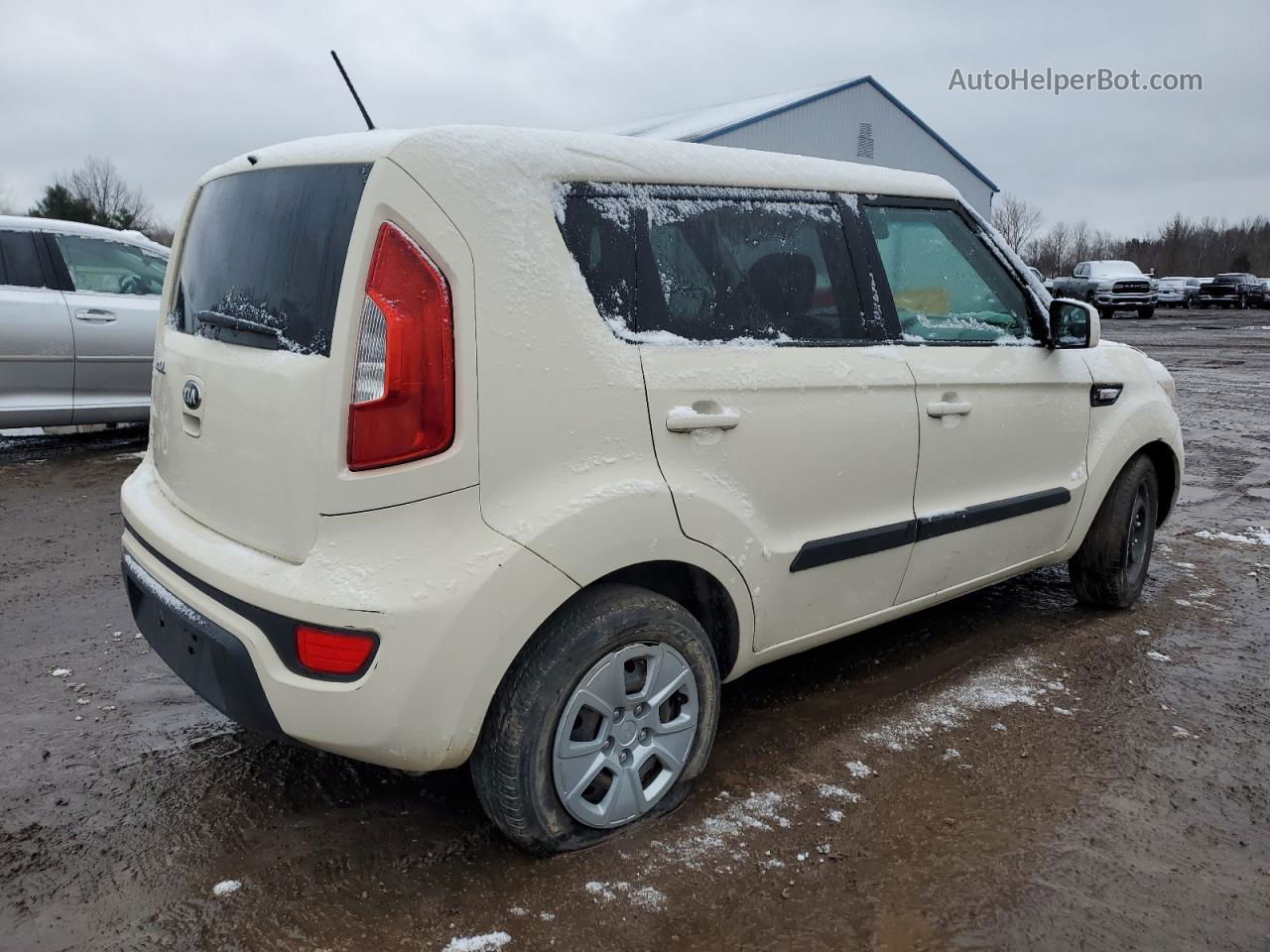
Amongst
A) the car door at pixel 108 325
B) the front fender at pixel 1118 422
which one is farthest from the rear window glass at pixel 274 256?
the car door at pixel 108 325

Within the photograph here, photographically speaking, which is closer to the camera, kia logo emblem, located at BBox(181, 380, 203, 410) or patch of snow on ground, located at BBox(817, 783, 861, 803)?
kia logo emblem, located at BBox(181, 380, 203, 410)

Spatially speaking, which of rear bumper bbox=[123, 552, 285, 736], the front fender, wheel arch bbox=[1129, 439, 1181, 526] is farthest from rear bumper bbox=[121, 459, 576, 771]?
wheel arch bbox=[1129, 439, 1181, 526]

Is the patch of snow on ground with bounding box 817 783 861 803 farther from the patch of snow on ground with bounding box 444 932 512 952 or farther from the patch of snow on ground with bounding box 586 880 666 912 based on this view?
the patch of snow on ground with bounding box 444 932 512 952

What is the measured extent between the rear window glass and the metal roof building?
89.0 feet

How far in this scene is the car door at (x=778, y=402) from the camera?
255 cm

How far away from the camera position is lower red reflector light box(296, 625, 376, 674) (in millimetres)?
2105

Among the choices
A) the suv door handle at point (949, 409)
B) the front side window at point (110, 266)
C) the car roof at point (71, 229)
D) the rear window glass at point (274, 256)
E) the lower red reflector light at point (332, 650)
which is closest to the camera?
the lower red reflector light at point (332, 650)

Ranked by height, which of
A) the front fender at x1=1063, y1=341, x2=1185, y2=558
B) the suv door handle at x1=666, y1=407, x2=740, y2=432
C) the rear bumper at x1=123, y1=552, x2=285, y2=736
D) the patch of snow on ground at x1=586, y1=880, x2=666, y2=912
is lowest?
the patch of snow on ground at x1=586, y1=880, x2=666, y2=912

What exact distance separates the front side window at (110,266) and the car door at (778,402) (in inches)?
241

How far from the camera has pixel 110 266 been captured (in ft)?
25.2

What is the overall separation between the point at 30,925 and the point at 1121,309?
3823cm

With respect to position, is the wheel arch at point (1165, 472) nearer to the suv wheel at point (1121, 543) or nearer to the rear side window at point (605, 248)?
the suv wheel at point (1121, 543)

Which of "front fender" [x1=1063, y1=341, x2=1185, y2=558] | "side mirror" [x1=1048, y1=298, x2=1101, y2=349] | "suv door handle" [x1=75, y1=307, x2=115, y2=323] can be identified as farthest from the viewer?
"suv door handle" [x1=75, y1=307, x2=115, y2=323]

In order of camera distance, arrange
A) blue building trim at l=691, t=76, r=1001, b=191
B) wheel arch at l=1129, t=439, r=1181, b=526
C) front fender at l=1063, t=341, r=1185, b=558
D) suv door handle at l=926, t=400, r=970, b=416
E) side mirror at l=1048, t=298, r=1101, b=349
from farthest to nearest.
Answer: blue building trim at l=691, t=76, r=1001, b=191, wheel arch at l=1129, t=439, r=1181, b=526, front fender at l=1063, t=341, r=1185, b=558, side mirror at l=1048, t=298, r=1101, b=349, suv door handle at l=926, t=400, r=970, b=416
